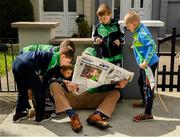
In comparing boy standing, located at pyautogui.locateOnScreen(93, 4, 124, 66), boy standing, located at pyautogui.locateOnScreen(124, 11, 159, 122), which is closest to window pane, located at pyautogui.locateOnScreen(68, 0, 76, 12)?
boy standing, located at pyautogui.locateOnScreen(93, 4, 124, 66)

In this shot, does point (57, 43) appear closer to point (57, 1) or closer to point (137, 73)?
point (137, 73)

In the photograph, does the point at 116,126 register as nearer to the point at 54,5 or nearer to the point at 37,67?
the point at 37,67

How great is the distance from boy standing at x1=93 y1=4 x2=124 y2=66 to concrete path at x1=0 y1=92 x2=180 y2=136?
2.81 ft

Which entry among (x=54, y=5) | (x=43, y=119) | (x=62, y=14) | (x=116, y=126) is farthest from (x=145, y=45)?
(x=54, y=5)

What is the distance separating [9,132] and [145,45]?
2.08 meters

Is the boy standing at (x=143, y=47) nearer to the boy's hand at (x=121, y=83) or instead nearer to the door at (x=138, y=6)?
the boy's hand at (x=121, y=83)

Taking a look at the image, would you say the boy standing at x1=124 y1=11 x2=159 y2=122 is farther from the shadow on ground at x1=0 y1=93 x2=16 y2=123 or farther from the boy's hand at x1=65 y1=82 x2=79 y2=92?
the shadow on ground at x1=0 y1=93 x2=16 y2=123

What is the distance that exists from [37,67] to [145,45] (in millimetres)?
1437

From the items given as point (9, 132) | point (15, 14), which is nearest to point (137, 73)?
point (9, 132)

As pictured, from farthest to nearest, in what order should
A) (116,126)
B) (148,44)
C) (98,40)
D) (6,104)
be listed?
1. (6,104)
2. (98,40)
3. (116,126)
4. (148,44)

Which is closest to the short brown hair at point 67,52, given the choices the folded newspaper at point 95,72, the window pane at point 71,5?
the folded newspaper at point 95,72

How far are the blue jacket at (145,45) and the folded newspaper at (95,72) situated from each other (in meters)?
0.34

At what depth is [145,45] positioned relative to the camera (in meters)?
4.16

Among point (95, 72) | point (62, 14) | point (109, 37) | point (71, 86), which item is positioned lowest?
point (71, 86)
